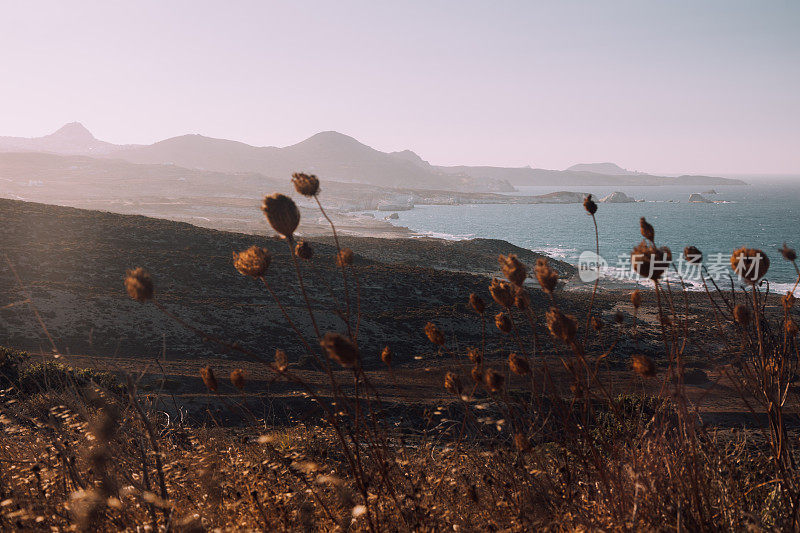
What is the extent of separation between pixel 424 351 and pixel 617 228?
303 ft

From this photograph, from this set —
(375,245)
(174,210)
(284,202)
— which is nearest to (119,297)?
(284,202)

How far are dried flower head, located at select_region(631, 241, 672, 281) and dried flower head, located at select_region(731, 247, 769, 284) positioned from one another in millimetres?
328

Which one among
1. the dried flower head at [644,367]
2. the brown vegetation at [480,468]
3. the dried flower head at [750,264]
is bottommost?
the brown vegetation at [480,468]

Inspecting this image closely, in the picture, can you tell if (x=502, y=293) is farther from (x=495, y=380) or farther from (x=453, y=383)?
(x=495, y=380)

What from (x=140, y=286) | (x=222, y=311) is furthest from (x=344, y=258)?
(x=222, y=311)

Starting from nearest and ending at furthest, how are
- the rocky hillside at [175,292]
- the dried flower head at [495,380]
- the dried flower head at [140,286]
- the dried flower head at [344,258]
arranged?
the dried flower head at [140,286] < the dried flower head at [495,380] < the dried flower head at [344,258] < the rocky hillside at [175,292]

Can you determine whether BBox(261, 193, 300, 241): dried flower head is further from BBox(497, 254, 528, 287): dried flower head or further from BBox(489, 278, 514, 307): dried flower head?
BBox(489, 278, 514, 307): dried flower head

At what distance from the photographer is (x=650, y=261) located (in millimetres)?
2271

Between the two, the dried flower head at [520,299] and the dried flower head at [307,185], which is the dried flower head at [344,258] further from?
the dried flower head at [520,299]

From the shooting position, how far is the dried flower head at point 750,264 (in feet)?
7.32

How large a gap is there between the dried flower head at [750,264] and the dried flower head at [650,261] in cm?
33

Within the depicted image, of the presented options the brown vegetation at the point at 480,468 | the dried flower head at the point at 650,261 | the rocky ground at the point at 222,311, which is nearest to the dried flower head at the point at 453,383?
the brown vegetation at the point at 480,468

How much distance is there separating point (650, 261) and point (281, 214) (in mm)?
1716

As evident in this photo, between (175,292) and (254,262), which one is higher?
(254,262)
